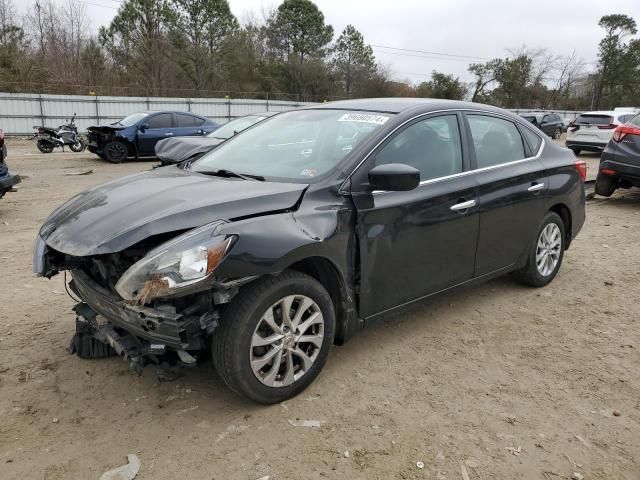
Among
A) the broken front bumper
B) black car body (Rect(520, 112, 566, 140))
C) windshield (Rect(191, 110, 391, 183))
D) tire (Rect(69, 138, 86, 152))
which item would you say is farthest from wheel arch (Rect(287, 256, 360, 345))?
black car body (Rect(520, 112, 566, 140))

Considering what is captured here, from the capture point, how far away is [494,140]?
13.6 ft

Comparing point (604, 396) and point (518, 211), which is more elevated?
point (518, 211)

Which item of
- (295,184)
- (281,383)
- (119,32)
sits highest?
(119,32)

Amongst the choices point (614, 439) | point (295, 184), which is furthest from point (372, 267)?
point (614, 439)

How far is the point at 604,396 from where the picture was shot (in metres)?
3.07

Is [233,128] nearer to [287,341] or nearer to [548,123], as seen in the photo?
[287,341]

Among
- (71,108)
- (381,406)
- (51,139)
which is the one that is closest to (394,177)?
(381,406)

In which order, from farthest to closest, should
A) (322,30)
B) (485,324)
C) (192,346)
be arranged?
(322,30) < (485,324) < (192,346)

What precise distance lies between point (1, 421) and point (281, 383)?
4.83 ft

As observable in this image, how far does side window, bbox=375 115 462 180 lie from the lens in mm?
3354

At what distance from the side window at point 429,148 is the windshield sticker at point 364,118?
161mm

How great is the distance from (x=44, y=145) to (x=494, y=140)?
54.6 feet

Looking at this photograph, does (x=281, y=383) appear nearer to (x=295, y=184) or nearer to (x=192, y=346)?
(x=192, y=346)

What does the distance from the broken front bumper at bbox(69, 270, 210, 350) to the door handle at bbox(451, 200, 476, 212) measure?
1.93 metres
